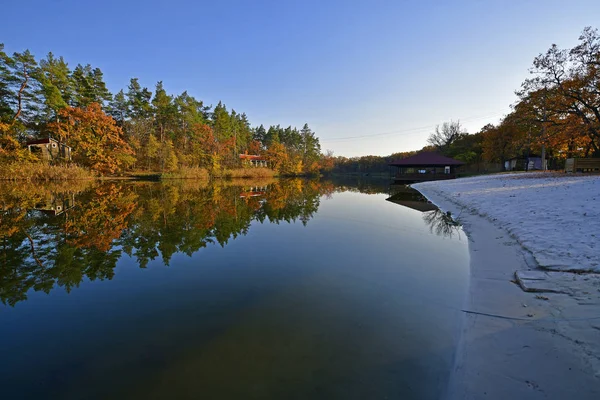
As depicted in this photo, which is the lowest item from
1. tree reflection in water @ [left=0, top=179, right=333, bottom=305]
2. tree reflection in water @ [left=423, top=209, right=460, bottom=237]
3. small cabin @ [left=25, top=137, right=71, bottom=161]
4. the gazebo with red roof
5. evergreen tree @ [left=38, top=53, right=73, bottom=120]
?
tree reflection in water @ [left=423, top=209, right=460, bottom=237]

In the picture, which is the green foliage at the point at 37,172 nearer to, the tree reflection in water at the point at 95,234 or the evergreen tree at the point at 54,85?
the evergreen tree at the point at 54,85

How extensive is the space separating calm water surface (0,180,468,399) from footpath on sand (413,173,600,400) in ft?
0.90

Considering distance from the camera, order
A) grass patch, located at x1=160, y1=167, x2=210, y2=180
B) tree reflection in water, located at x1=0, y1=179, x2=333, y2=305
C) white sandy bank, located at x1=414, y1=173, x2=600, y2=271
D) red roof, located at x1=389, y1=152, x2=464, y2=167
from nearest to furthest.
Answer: white sandy bank, located at x1=414, y1=173, x2=600, y2=271
tree reflection in water, located at x1=0, y1=179, x2=333, y2=305
red roof, located at x1=389, y1=152, x2=464, y2=167
grass patch, located at x1=160, y1=167, x2=210, y2=180

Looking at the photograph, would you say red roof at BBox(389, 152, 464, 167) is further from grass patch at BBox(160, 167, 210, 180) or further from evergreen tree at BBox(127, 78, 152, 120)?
evergreen tree at BBox(127, 78, 152, 120)

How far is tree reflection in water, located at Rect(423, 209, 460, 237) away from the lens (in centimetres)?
874

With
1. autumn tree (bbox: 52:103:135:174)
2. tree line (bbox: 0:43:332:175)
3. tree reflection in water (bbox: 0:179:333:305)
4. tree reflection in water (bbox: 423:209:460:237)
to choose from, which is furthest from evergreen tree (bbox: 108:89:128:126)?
tree reflection in water (bbox: 423:209:460:237)

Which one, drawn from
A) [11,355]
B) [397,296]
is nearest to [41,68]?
[11,355]

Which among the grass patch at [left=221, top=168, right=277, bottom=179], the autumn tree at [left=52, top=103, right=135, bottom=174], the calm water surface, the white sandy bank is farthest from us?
the grass patch at [left=221, top=168, right=277, bottom=179]

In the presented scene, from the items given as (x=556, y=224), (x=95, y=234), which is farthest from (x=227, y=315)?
(x=556, y=224)

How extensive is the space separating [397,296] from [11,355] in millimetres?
4759

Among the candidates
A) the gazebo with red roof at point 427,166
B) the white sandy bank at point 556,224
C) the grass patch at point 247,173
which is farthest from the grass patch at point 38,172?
the white sandy bank at point 556,224

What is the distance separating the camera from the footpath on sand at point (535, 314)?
2.29 metres

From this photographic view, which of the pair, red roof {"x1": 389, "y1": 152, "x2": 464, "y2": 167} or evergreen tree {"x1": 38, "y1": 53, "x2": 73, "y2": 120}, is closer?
evergreen tree {"x1": 38, "y1": 53, "x2": 73, "y2": 120}

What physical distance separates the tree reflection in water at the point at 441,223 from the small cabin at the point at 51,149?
40.0 metres
